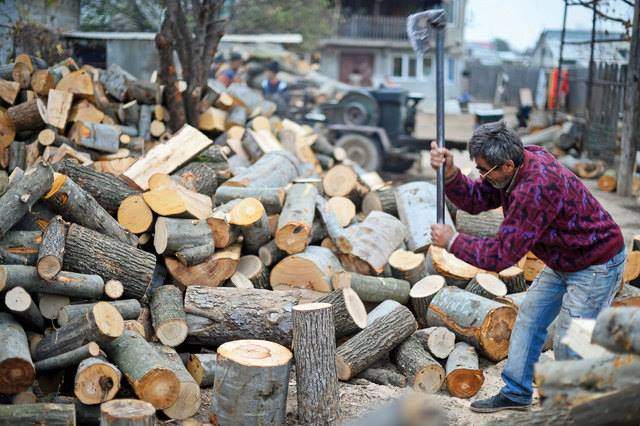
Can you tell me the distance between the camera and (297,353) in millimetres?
4645

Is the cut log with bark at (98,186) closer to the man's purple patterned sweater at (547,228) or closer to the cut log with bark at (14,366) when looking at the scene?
the cut log with bark at (14,366)

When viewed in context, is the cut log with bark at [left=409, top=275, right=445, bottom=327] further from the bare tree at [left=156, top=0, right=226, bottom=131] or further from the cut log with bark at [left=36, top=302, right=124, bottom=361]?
the bare tree at [left=156, top=0, right=226, bottom=131]

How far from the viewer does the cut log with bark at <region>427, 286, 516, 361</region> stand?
219 inches

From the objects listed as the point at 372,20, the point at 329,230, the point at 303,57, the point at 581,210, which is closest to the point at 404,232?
the point at 329,230

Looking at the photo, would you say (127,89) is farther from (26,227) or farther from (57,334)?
(57,334)

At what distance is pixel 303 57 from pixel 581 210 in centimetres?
3346

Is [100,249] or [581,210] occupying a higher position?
[581,210]

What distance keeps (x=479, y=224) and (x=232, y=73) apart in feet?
44.7

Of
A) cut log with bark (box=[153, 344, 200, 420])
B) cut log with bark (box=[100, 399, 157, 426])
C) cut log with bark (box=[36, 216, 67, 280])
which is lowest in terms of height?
cut log with bark (box=[153, 344, 200, 420])

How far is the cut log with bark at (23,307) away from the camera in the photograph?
473 cm

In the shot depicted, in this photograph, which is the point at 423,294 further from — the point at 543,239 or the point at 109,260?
the point at 109,260

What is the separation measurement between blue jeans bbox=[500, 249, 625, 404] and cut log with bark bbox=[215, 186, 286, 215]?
2.99m

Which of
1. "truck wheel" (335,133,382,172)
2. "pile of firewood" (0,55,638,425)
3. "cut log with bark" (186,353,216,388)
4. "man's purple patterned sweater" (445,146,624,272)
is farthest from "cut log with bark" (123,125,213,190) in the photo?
"truck wheel" (335,133,382,172)

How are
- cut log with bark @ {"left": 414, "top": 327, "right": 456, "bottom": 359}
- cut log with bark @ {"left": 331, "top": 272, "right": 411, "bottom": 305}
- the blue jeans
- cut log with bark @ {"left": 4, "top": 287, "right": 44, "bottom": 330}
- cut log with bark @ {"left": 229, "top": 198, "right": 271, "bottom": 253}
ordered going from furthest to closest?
cut log with bark @ {"left": 229, "top": 198, "right": 271, "bottom": 253}, cut log with bark @ {"left": 331, "top": 272, "right": 411, "bottom": 305}, cut log with bark @ {"left": 414, "top": 327, "right": 456, "bottom": 359}, cut log with bark @ {"left": 4, "top": 287, "right": 44, "bottom": 330}, the blue jeans
